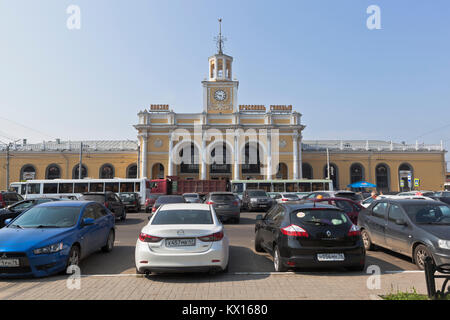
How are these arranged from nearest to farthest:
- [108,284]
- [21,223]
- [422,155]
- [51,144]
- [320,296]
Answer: [320,296] < [108,284] < [21,223] < [422,155] < [51,144]

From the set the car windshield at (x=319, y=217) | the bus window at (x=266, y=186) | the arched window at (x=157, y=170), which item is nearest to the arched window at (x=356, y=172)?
the bus window at (x=266, y=186)

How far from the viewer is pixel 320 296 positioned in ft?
16.4

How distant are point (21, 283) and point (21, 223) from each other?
192cm

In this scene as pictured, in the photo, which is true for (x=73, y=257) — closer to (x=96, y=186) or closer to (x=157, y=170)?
(x=96, y=186)

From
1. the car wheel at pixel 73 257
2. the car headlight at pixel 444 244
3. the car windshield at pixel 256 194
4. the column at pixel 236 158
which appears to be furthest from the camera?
the column at pixel 236 158

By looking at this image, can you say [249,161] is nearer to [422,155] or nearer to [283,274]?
[422,155]

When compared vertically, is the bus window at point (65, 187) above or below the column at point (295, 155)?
below

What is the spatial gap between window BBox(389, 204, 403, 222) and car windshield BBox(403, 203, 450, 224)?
0.17 meters

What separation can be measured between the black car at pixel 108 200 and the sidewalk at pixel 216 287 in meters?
10.9

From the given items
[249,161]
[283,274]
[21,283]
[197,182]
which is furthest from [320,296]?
[249,161]

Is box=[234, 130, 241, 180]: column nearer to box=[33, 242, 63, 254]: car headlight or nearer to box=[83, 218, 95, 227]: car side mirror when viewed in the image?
box=[83, 218, 95, 227]: car side mirror

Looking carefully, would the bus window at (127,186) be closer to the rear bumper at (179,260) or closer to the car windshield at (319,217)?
the rear bumper at (179,260)

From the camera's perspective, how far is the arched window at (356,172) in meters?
49.1

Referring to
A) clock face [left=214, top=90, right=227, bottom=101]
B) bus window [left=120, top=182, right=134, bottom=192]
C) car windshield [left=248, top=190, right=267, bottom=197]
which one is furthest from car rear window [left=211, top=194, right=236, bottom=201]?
clock face [left=214, top=90, right=227, bottom=101]
